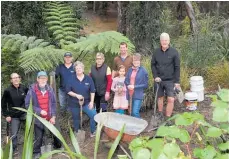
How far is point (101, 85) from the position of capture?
5805mm

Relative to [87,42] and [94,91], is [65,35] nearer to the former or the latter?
[87,42]

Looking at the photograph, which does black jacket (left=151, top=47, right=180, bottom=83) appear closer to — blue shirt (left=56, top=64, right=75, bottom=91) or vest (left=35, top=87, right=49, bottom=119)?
blue shirt (left=56, top=64, right=75, bottom=91)

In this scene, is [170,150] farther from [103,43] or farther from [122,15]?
[122,15]

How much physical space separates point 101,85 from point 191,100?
160 cm

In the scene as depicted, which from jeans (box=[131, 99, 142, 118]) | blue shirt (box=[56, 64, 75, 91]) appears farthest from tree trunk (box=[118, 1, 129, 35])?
jeans (box=[131, 99, 142, 118])

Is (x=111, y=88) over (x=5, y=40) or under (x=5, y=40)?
under

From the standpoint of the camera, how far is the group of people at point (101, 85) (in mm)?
5445

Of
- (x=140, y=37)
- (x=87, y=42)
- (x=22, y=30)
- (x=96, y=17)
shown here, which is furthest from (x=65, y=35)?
(x=96, y=17)

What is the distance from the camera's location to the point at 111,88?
5785 millimetres

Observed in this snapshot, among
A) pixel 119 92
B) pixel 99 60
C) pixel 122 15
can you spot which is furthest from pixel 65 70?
pixel 122 15

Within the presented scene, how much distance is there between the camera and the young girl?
18.8 ft

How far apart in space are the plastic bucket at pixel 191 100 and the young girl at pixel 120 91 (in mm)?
1199

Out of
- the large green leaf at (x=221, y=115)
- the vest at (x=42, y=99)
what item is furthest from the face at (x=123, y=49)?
the large green leaf at (x=221, y=115)

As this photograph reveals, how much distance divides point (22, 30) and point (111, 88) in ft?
13.5
